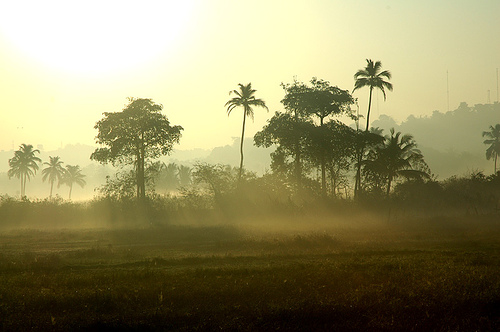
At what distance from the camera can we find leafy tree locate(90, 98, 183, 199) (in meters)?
52.9

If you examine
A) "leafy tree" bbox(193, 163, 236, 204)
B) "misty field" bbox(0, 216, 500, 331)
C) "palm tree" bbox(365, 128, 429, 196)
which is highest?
"palm tree" bbox(365, 128, 429, 196)

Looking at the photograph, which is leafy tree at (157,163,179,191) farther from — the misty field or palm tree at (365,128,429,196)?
the misty field

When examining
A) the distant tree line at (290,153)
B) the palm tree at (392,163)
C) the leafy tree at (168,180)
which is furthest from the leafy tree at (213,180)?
the leafy tree at (168,180)

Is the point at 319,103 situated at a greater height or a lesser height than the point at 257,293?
greater

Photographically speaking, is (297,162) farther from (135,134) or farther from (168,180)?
(168,180)

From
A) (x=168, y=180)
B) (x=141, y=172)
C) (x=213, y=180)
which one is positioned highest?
(x=168, y=180)

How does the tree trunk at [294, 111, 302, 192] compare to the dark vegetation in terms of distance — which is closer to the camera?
the dark vegetation

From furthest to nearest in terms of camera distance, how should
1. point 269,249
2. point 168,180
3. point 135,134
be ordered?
point 168,180 → point 135,134 → point 269,249

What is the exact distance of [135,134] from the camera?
2092 inches

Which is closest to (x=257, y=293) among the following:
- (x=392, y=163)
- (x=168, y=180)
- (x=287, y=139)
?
(x=287, y=139)

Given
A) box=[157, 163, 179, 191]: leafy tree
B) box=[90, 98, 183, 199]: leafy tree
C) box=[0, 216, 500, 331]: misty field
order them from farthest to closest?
1. box=[157, 163, 179, 191]: leafy tree
2. box=[90, 98, 183, 199]: leafy tree
3. box=[0, 216, 500, 331]: misty field

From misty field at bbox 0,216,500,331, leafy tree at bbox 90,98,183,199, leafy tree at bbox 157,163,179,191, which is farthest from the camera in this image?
leafy tree at bbox 157,163,179,191

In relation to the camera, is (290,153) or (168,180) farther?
(168,180)

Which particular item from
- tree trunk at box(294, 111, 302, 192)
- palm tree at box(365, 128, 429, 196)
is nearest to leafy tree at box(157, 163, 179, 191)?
tree trunk at box(294, 111, 302, 192)
